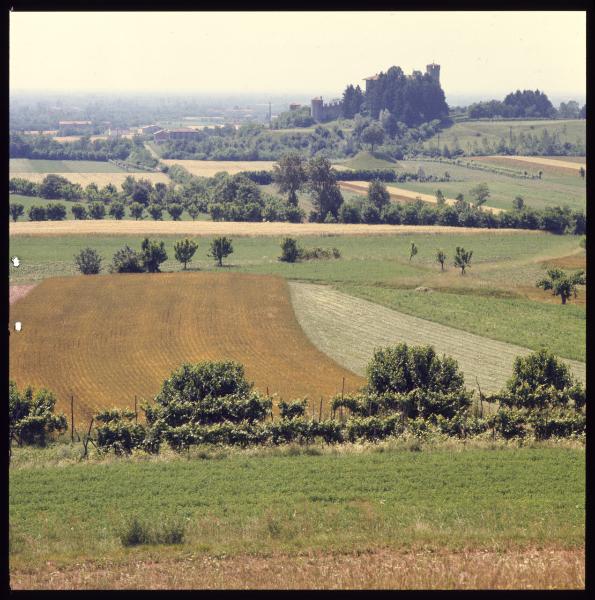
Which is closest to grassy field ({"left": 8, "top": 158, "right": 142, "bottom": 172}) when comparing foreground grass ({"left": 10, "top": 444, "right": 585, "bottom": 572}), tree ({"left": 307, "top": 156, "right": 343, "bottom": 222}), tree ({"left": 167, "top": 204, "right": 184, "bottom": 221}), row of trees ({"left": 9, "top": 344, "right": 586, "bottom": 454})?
tree ({"left": 167, "top": 204, "right": 184, "bottom": 221})

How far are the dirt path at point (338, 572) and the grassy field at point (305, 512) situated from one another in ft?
0.18

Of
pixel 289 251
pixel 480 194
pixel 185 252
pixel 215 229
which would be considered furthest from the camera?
pixel 480 194

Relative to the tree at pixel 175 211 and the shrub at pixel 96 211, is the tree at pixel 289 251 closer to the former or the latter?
the tree at pixel 175 211

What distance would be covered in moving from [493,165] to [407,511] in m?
120

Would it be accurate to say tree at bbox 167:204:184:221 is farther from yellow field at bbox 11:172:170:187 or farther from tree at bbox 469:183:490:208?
Answer: tree at bbox 469:183:490:208

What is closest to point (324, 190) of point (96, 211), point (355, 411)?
point (96, 211)

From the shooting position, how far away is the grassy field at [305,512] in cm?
1303

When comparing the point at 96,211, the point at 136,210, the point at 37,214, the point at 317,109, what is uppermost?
the point at 317,109

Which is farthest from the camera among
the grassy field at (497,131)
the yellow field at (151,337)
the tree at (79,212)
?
the grassy field at (497,131)

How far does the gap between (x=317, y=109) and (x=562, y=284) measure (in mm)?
139983

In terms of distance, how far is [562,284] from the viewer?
160 feet

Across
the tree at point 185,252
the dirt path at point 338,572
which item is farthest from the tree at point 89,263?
the dirt path at point 338,572

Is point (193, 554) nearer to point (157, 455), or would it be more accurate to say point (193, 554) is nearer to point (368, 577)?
point (368, 577)

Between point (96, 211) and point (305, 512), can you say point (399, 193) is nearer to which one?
point (96, 211)
